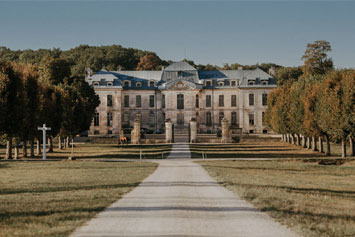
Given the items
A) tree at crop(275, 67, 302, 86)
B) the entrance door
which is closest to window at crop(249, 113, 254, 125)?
the entrance door

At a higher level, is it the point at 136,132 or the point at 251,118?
the point at 251,118

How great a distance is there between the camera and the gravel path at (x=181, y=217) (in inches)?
280

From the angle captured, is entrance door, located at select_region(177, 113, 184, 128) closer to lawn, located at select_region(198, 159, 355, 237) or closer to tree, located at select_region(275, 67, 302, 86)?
tree, located at select_region(275, 67, 302, 86)

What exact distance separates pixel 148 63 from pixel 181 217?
86.9m

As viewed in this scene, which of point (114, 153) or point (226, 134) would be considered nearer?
point (114, 153)

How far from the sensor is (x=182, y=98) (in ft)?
231

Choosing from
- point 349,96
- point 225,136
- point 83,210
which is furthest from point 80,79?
point 83,210

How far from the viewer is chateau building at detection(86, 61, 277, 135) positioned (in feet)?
230

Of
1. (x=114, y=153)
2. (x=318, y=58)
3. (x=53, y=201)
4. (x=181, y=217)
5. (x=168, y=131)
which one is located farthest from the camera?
(x=318, y=58)

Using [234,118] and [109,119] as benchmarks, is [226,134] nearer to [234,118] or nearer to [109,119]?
[234,118]

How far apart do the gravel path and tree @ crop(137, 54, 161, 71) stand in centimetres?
8215

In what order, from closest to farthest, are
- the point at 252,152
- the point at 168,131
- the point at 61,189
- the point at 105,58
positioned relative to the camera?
the point at 61,189 < the point at 252,152 < the point at 168,131 < the point at 105,58

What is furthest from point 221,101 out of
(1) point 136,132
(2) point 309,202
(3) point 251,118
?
(2) point 309,202

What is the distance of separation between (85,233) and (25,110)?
78.7ft
